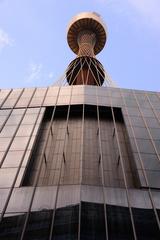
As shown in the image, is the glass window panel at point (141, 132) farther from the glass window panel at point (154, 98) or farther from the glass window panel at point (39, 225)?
the glass window panel at point (39, 225)

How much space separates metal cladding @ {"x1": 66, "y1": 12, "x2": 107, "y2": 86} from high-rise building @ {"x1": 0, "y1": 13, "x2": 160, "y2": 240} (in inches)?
1166

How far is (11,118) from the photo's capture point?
30.8 metres

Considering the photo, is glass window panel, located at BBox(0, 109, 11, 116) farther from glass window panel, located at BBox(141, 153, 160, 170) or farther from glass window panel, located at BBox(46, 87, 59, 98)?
glass window panel, located at BBox(141, 153, 160, 170)

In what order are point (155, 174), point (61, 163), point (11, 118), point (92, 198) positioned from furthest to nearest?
point (11, 118) → point (61, 163) → point (155, 174) → point (92, 198)

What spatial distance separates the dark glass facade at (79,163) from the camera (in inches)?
711

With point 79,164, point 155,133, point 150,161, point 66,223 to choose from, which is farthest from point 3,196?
point 155,133

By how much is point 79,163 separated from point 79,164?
151 mm

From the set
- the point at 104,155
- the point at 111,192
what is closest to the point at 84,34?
the point at 104,155

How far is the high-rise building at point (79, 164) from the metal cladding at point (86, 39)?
2961 centimetres

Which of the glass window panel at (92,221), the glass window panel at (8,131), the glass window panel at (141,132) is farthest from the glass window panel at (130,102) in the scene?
the glass window panel at (92,221)

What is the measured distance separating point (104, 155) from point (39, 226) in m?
9.82

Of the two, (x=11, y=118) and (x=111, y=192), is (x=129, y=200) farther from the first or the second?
(x=11, y=118)

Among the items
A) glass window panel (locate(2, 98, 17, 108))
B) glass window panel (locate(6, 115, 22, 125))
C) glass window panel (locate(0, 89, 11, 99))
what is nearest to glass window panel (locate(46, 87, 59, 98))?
glass window panel (locate(2, 98, 17, 108))

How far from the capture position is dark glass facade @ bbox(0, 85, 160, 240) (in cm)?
1805
